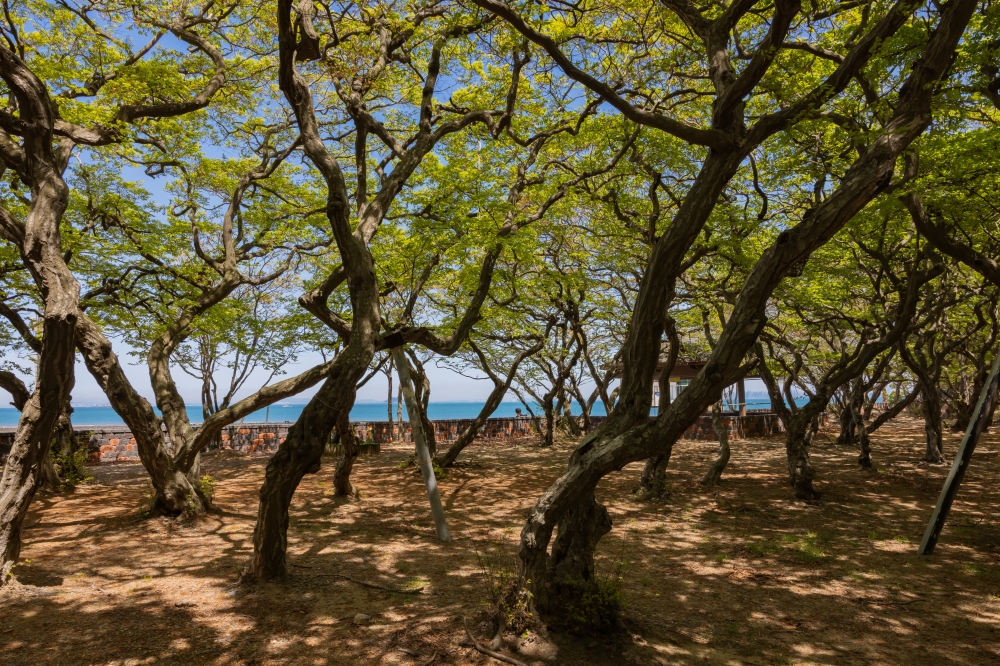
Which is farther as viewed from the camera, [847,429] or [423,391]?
[847,429]

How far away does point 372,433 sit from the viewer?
20953 millimetres

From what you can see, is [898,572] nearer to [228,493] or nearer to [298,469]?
[298,469]

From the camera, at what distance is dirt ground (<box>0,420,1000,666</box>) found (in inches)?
162

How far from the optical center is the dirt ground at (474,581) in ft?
13.5

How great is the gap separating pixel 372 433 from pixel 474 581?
15.9 meters

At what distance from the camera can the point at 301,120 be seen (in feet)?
19.7

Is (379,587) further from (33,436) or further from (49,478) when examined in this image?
(49,478)

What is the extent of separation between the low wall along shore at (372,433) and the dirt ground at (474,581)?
6955mm

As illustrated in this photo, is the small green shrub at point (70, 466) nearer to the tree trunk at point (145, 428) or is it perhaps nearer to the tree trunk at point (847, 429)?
the tree trunk at point (145, 428)

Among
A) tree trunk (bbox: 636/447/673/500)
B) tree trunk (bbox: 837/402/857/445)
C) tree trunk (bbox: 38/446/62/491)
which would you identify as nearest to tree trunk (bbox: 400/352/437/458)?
tree trunk (bbox: 636/447/673/500)

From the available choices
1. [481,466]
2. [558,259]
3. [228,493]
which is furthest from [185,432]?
[558,259]

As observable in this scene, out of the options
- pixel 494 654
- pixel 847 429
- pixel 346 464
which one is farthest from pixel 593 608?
pixel 847 429

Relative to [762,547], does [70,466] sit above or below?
above

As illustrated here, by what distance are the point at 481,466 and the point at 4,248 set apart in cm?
980
